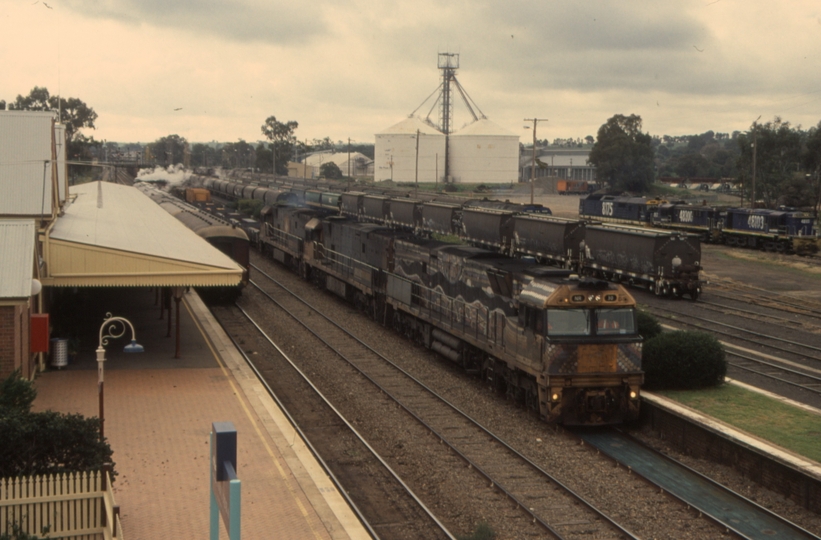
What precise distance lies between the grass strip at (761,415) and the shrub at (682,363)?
269 millimetres

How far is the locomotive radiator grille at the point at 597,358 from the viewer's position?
18.1 m

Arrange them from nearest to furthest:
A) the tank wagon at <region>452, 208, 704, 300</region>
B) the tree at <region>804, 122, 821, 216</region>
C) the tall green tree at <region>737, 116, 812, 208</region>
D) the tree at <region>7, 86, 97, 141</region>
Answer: the tank wagon at <region>452, 208, 704, 300</region>
the tree at <region>804, 122, 821, 216</region>
the tall green tree at <region>737, 116, 812, 208</region>
the tree at <region>7, 86, 97, 141</region>

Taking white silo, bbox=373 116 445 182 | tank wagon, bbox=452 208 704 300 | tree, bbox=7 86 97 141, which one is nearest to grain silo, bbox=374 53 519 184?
white silo, bbox=373 116 445 182

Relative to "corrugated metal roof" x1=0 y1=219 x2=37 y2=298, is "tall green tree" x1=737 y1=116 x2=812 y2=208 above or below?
above

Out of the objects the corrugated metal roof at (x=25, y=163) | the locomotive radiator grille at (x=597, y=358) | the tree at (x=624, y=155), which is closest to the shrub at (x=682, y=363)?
the locomotive radiator grille at (x=597, y=358)

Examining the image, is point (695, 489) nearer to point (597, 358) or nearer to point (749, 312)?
point (597, 358)

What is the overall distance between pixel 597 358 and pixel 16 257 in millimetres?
14401

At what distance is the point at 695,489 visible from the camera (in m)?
15.6

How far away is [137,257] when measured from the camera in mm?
23328

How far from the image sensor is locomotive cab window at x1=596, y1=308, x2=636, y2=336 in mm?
18172

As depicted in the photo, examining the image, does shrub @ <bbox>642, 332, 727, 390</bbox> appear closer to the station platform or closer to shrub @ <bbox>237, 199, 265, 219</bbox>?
the station platform

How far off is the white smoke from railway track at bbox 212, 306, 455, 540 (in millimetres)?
99709

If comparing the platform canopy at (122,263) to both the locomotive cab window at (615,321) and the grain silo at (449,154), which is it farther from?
the grain silo at (449,154)

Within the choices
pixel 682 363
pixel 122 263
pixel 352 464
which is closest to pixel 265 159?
pixel 122 263
